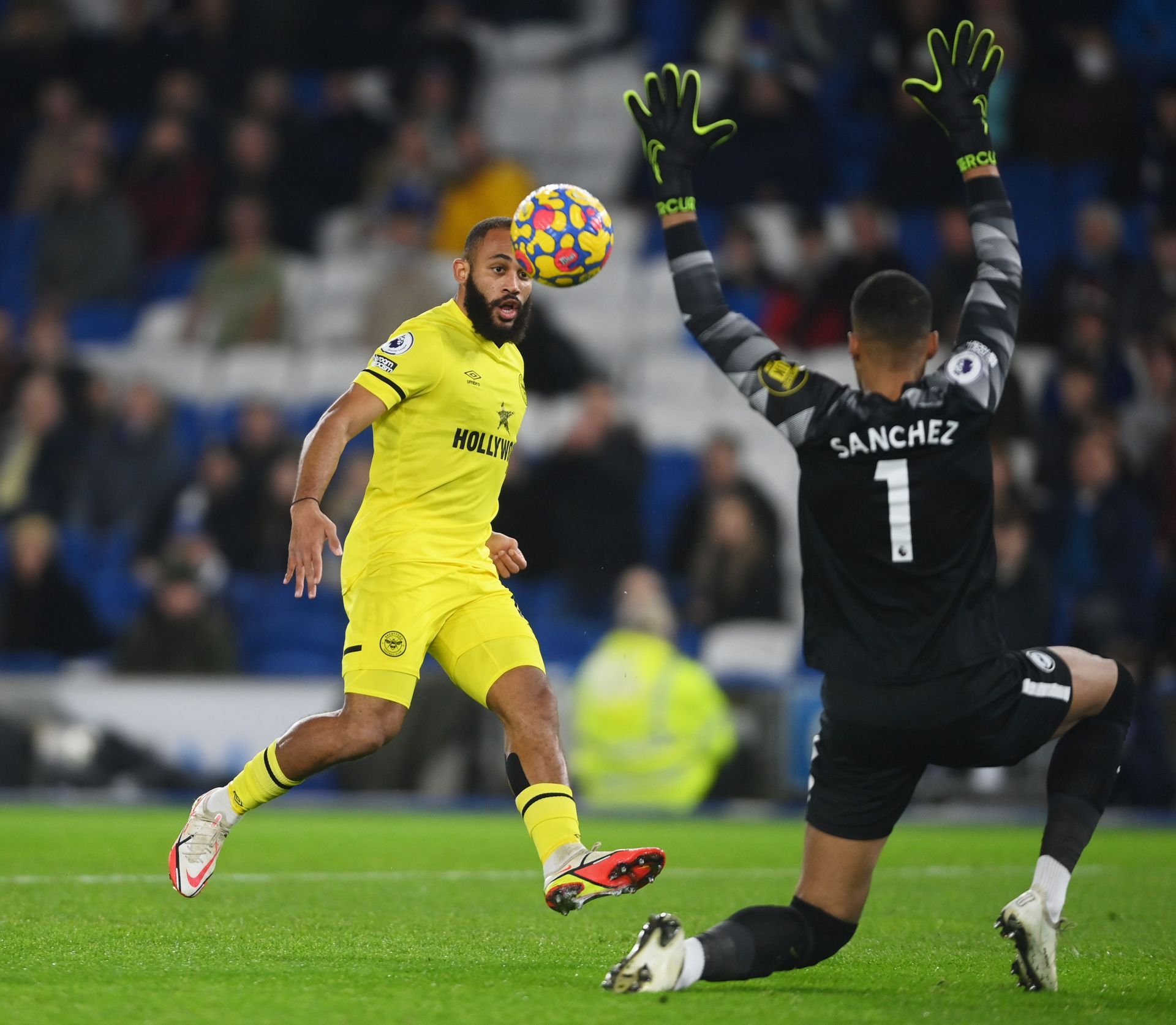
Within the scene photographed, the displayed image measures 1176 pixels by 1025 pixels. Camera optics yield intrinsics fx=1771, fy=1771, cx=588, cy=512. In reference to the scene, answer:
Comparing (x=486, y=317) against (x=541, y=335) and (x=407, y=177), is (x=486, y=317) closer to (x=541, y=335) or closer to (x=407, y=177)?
(x=541, y=335)

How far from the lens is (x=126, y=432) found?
49.7 feet

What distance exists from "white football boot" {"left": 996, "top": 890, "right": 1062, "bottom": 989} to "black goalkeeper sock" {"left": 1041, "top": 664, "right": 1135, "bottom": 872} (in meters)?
0.23

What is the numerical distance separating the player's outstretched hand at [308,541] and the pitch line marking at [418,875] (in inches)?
99.3

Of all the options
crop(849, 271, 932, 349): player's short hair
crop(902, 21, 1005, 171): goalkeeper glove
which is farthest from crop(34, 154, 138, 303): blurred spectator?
crop(849, 271, 932, 349): player's short hair

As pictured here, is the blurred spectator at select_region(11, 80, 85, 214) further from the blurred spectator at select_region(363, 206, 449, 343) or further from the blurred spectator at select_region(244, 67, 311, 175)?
the blurred spectator at select_region(363, 206, 449, 343)

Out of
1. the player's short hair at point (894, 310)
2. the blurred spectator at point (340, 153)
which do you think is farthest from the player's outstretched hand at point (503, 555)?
the blurred spectator at point (340, 153)

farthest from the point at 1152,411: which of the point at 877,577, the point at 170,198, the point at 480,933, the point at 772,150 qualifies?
the point at 170,198

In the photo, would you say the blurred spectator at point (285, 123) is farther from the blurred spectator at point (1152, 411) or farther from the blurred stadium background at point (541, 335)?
the blurred spectator at point (1152, 411)

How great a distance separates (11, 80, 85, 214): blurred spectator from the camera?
18.4 m

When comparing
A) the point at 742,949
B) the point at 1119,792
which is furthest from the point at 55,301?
the point at 742,949

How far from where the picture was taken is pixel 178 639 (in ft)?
44.0

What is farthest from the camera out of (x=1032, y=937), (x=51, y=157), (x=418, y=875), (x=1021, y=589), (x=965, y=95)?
(x=51, y=157)

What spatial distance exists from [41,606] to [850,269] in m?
7.01

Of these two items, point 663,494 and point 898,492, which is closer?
point 898,492
